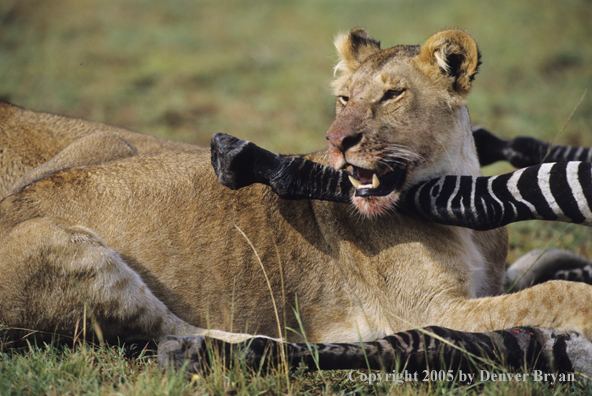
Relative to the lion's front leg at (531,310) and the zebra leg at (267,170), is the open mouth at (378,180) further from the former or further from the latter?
the lion's front leg at (531,310)

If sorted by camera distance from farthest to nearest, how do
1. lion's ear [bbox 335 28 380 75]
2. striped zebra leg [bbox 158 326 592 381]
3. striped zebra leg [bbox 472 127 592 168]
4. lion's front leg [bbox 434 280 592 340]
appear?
1. striped zebra leg [bbox 472 127 592 168]
2. lion's ear [bbox 335 28 380 75]
3. lion's front leg [bbox 434 280 592 340]
4. striped zebra leg [bbox 158 326 592 381]

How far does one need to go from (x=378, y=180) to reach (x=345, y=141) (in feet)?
1.01

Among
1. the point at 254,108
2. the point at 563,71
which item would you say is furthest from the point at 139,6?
the point at 563,71

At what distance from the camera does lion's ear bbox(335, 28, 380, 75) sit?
405cm

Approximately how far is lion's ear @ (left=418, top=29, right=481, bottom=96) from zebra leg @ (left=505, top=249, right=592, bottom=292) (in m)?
1.82

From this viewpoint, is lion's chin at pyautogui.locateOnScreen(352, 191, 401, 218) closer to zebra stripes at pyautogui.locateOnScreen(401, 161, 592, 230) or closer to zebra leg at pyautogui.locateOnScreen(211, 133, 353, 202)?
zebra stripes at pyautogui.locateOnScreen(401, 161, 592, 230)

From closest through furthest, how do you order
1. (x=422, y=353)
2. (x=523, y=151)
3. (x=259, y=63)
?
(x=422, y=353)
(x=523, y=151)
(x=259, y=63)

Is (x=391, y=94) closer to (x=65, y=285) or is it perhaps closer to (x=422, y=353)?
(x=422, y=353)

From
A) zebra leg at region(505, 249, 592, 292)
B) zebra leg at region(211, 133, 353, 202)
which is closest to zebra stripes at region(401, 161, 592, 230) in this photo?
→ zebra leg at region(211, 133, 353, 202)

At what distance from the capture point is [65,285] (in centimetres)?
313

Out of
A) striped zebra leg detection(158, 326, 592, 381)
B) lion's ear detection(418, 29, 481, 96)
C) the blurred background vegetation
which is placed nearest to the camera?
striped zebra leg detection(158, 326, 592, 381)

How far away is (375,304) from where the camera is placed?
11.9 feet

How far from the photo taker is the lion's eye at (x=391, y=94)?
3426mm

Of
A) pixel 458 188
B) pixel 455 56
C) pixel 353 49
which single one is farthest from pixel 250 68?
pixel 458 188
